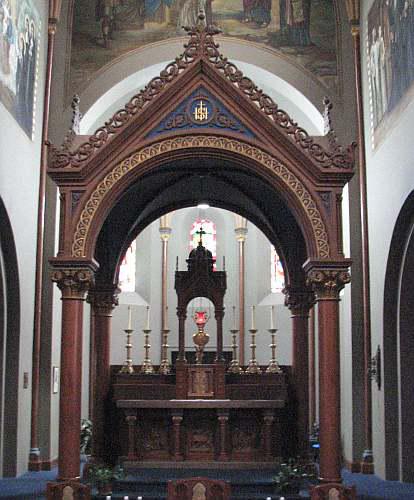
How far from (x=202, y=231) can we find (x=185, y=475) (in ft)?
15.5

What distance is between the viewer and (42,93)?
15805 millimetres

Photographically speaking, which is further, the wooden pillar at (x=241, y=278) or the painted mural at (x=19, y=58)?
the wooden pillar at (x=241, y=278)

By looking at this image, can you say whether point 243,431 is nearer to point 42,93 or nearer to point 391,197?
point 391,197

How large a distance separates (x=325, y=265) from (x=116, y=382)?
5345mm

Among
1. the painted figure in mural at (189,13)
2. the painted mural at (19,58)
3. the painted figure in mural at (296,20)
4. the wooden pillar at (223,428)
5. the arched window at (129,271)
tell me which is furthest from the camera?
the arched window at (129,271)

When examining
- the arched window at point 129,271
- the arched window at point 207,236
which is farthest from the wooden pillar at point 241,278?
the arched window at point 129,271

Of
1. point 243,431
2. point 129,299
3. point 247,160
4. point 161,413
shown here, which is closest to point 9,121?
point 247,160

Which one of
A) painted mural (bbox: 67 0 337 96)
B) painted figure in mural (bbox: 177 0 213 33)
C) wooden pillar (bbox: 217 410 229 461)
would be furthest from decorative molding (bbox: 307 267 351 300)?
painted figure in mural (bbox: 177 0 213 33)

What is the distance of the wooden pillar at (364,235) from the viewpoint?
14.6m

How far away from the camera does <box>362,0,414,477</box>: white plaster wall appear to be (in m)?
12.2

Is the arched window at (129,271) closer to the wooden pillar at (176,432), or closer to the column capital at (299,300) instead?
the column capital at (299,300)

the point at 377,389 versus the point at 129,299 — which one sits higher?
the point at 129,299

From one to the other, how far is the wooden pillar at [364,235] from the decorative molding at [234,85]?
4.17 metres

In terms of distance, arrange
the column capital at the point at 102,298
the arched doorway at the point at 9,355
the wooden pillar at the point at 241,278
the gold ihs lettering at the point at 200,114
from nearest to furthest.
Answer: the gold ihs lettering at the point at 200,114 < the arched doorway at the point at 9,355 < the column capital at the point at 102,298 < the wooden pillar at the point at 241,278
